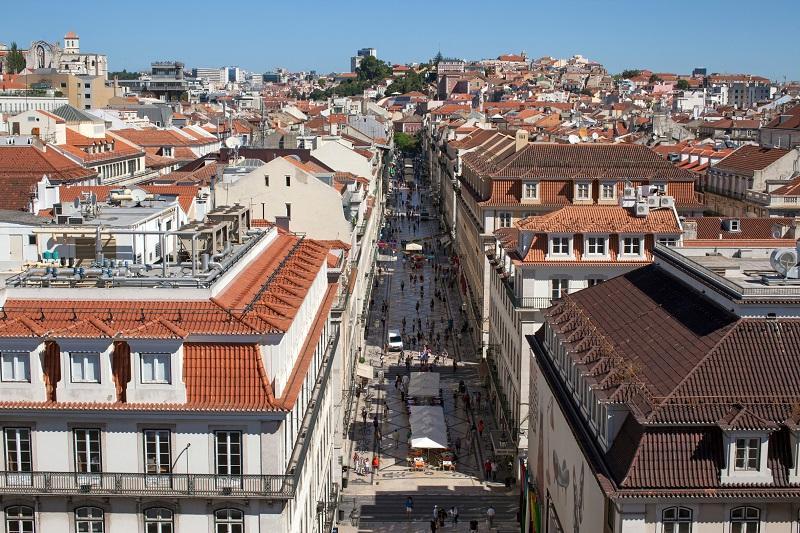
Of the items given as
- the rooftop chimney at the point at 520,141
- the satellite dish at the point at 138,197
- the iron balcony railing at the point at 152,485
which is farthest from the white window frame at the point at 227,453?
the rooftop chimney at the point at 520,141

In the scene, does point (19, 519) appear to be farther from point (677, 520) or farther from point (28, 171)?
point (28, 171)

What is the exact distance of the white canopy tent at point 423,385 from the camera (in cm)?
6638

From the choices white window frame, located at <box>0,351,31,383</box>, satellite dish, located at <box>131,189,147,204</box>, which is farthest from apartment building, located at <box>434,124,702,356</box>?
white window frame, located at <box>0,351,31,383</box>

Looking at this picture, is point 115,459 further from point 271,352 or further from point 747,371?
point 747,371

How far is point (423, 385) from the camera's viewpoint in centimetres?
6712

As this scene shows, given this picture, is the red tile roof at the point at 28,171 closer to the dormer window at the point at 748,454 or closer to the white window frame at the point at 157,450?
the white window frame at the point at 157,450

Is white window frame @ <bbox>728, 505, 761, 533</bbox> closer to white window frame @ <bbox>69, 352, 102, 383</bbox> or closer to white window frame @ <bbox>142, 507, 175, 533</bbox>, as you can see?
white window frame @ <bbox>142, 507, 175, 533</bbox>

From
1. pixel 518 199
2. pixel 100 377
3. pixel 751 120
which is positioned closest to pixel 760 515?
pixel 100 377

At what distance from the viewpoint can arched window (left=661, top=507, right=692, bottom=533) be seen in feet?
Result: 99.9

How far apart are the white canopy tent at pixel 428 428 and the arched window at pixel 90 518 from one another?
28269mm

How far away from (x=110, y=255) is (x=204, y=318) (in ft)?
34.4

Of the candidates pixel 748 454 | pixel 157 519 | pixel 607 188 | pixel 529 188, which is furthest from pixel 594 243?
pixel 157 519

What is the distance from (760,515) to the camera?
30.7m

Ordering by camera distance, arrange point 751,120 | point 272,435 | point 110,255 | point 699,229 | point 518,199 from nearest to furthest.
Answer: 1. point 272,435
2. point 110,255
3. point 699,229
4. point 518,199
5. point 751,120
